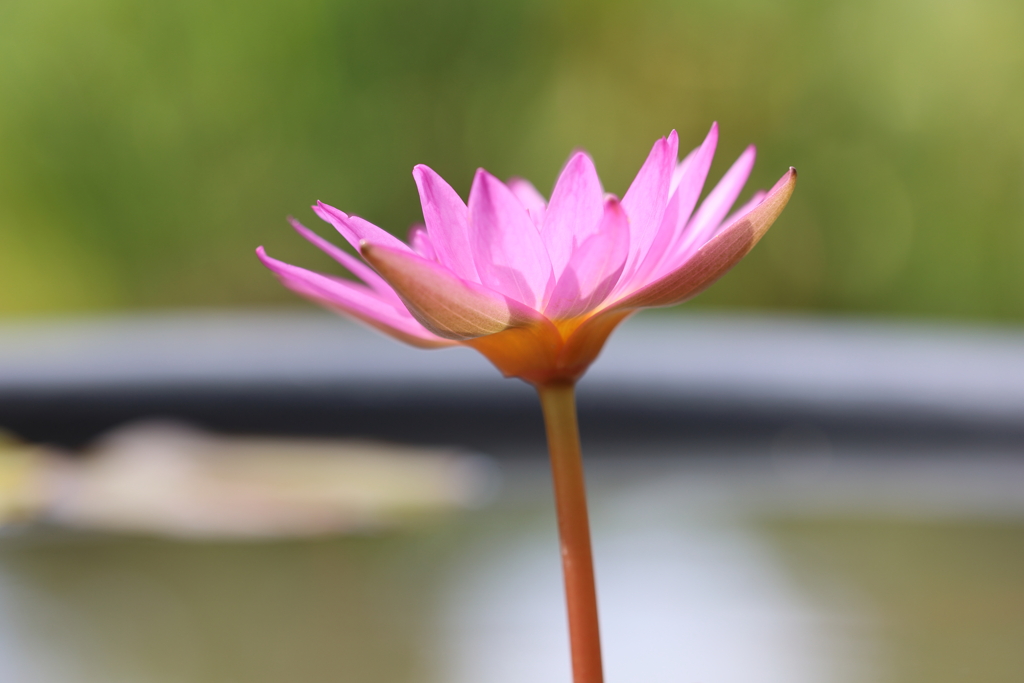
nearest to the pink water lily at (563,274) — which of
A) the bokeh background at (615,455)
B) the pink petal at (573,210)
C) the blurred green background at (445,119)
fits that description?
the pink petal at (573,210)

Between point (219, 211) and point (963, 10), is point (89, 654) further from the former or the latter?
point (963, 10)

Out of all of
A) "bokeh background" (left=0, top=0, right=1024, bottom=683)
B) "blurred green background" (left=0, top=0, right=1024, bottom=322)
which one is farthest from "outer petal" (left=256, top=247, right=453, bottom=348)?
"blurred green background" (left=0, top=0, right=1024, bottom=322)

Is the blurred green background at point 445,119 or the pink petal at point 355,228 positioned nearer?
the pink petal at point 355,228

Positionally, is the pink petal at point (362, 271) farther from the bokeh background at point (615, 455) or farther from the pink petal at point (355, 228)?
the bokeh background at point (615, 455)

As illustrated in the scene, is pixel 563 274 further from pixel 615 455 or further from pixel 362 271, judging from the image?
pixel 615 455

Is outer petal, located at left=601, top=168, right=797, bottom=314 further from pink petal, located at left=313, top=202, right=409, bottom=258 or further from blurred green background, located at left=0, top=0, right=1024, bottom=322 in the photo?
blurred green background, located at left=0, top=0, right=1024, bottom=322

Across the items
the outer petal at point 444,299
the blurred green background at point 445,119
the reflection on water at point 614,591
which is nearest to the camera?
the outer petal at point 444,299

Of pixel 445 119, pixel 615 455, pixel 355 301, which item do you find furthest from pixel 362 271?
pixel 445 119
